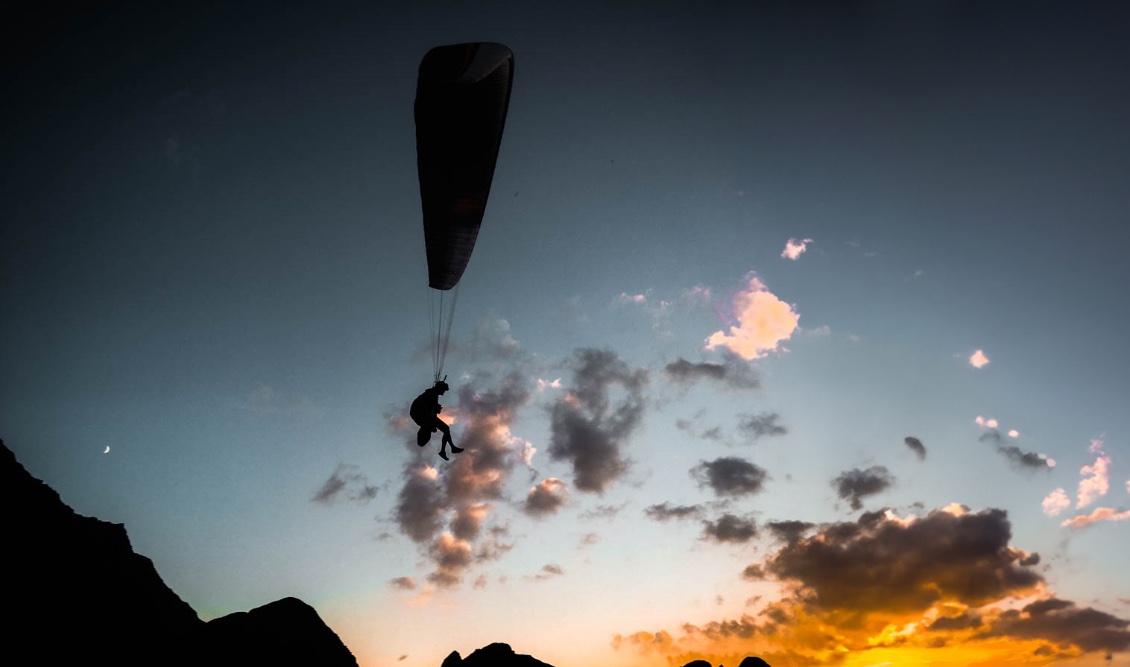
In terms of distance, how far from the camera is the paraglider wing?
50.8 ft

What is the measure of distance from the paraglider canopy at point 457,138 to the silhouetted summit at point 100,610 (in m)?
29.6

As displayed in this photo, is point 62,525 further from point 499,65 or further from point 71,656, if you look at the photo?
point 499,65

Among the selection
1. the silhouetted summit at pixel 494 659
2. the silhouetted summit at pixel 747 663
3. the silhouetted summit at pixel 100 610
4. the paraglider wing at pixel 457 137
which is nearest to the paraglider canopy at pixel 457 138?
the paraglider wing at pixel 457 137

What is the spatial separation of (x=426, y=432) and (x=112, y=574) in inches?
1302

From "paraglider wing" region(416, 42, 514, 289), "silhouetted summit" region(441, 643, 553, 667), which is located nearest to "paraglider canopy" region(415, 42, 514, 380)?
"paraglider wing" region(416, 42, 514, 289)

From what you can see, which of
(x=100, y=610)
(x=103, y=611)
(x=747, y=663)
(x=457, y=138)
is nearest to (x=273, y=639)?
(x=103, y=611)

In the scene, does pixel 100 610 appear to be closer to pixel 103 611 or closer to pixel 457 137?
pixel 103 611

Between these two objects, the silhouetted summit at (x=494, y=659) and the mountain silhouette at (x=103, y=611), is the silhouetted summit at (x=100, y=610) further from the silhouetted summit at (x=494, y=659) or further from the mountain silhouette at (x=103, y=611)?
the silhouetted summit at (x=494, y=659)

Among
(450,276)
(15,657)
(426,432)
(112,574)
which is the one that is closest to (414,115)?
(450,276)

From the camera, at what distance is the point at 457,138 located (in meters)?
16.6

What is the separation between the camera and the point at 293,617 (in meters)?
39.4

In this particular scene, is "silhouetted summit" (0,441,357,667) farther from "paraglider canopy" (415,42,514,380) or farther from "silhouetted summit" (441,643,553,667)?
"silhouetted summit" (441,643,553,667)

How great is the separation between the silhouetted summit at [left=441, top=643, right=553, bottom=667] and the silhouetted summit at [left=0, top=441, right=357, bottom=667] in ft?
108

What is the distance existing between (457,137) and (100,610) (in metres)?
37.6
